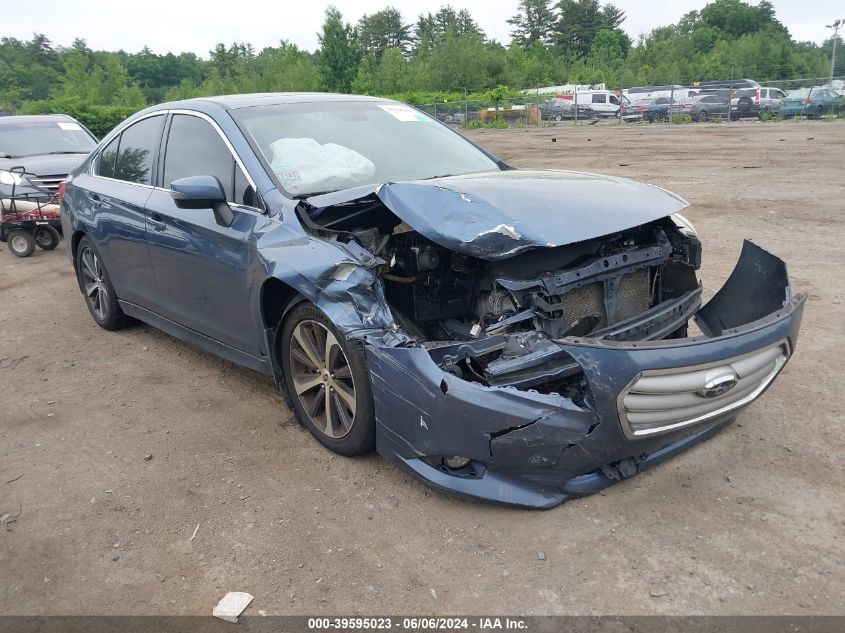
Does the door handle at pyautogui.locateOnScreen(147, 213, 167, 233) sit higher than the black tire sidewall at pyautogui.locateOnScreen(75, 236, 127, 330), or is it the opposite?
the door handle at pyautogui.locateOnScreen(147, 213, 167, 233)

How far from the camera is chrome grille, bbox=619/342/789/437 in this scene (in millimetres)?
2727

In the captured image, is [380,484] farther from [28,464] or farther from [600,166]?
[600,166]

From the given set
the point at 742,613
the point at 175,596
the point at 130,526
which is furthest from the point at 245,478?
the point at 742,613

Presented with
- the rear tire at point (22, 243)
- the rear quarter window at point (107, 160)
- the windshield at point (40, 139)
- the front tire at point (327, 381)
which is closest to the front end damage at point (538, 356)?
the front tire at point (327, 381)

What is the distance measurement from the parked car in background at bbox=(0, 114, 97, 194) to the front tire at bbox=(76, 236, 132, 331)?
14.9 feet

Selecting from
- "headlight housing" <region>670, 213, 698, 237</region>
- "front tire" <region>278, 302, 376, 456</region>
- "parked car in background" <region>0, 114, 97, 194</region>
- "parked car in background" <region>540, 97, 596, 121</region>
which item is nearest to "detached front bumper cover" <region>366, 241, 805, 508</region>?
"front tire" <region>278, 302, 376, 456</region>

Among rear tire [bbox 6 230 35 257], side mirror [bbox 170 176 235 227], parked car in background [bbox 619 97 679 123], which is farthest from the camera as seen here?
parked car in background [bbox 619 97 679 123]

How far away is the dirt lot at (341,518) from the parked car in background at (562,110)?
34764 millimetres

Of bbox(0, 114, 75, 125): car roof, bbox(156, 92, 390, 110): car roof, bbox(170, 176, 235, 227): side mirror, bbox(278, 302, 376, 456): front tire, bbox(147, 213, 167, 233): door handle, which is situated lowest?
bbox(278, 302, 376, 456): front tire

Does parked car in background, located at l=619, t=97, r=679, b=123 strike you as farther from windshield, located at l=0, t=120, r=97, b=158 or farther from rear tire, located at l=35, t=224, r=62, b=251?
rear tire, located at l=35, t=224, r=62, b=251

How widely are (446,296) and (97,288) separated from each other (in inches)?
139

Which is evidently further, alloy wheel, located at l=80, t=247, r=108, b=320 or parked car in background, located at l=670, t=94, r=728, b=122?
parked car in background, located at l=670, t=94, r=728, b=122

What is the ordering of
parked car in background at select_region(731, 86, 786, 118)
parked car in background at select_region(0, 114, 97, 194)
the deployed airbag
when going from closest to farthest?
the deployed airbag < parked car in background at select_region(0, 114, 97, 194) < parked car in background at select_region(731, 86, 786, 118)

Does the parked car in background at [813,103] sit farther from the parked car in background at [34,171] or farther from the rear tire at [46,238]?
the rear tire at [46,238]
